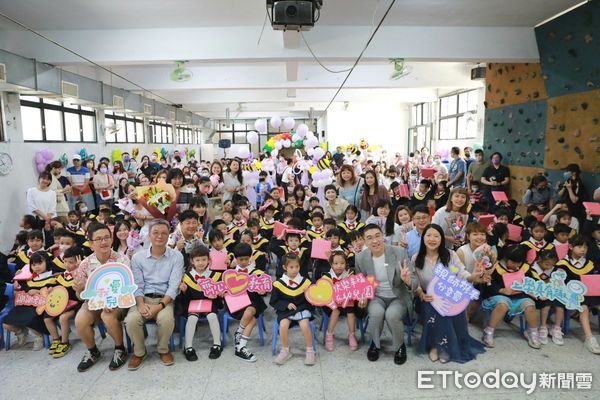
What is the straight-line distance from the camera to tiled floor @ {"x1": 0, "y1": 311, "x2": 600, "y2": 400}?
102 inches

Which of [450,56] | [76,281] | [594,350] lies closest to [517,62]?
[450,56]

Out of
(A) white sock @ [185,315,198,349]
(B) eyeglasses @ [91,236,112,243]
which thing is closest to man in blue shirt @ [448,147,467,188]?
(A) white sock @ [185,315,198,349]

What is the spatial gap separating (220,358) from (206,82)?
790cm

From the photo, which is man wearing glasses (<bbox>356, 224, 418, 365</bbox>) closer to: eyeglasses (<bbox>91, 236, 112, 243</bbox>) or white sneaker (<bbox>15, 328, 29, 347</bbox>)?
eyeglasses (<bbox>91, 236, 112, 243</bbox>)

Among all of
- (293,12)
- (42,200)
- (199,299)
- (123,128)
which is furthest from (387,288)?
(123,128)

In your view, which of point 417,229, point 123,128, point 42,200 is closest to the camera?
point 417,229

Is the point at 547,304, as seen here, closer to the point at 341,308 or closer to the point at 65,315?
the point at 341,308

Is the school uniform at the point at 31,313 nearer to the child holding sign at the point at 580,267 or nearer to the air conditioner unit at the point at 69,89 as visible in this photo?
the child holding sign at the point at 580,267

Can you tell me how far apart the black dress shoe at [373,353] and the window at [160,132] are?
41.0 ft

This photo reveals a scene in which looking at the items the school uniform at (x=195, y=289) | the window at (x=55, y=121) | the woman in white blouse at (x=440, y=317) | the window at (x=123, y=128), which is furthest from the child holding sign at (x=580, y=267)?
the window at (x=123, y=128)

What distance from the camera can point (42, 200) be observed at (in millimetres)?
5211

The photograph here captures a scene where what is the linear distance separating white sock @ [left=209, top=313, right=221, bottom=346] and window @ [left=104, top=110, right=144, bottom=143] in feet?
26.5

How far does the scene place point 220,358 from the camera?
303 centimetres
